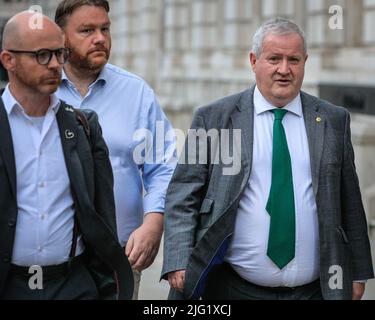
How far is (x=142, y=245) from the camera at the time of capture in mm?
5082

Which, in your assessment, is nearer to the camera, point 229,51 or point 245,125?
point 245,125

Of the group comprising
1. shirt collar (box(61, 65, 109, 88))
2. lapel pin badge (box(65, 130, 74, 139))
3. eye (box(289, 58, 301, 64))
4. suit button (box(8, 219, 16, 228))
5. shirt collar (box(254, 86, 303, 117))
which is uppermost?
eye (box(289, 58, 301, 64))

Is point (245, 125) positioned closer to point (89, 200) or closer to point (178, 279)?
point (178, 279)

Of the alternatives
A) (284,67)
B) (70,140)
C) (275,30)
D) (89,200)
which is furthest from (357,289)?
(70,140)

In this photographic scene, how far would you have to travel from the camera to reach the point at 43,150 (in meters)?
4.31

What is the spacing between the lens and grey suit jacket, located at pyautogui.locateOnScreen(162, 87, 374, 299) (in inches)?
191

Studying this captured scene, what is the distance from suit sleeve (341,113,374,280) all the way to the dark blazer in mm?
1086

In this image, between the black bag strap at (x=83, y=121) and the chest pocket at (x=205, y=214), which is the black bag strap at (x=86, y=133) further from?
the chest pocket at (x=205, y=214)

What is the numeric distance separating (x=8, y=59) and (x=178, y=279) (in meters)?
1.29

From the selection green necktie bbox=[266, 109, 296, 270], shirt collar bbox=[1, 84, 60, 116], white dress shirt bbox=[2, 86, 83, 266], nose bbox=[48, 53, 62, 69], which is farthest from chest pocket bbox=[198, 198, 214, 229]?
nose bbox=[48, 53, 62, 69]

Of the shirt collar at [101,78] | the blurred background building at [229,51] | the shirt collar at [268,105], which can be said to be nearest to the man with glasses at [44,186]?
the shirt collar at [268,105]

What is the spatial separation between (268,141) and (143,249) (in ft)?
2.55

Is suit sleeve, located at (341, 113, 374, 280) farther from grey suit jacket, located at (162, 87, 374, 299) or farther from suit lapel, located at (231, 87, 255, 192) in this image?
suit lapel, located at (231, 87, 255, 192)

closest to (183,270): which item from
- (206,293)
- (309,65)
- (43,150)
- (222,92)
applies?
(206,293)
